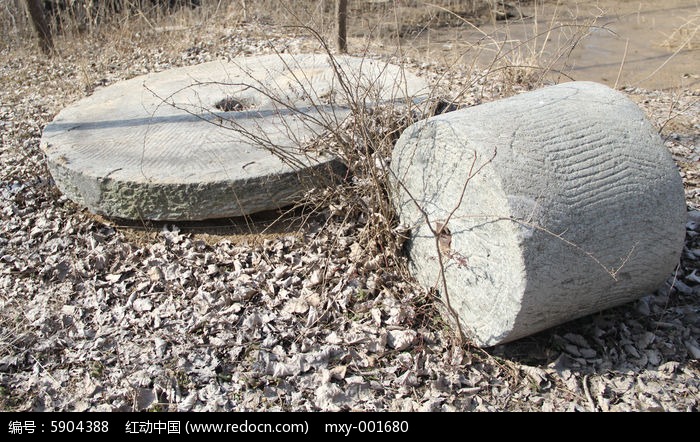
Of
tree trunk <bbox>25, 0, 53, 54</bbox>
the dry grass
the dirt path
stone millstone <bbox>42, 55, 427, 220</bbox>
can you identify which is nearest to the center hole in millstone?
stone millstone <bbox>42, 55, 427, 220</bbox>

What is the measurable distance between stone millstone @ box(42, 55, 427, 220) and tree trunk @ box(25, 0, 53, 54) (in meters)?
2.96

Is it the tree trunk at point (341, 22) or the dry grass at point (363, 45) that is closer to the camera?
the dry grass at point (363, 45)

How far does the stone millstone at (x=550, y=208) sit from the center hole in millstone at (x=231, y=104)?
202 cm

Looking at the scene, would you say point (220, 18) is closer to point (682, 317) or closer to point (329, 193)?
point (329, 193)

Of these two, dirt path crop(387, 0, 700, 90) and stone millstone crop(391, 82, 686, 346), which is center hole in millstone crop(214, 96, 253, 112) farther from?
stone millstone crop(391, 82, 686, 346)

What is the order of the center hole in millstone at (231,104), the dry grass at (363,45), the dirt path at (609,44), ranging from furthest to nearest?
the dirt path at (609,44) → the center hole in millstone at (231,104) → the dry grass at (363,45)

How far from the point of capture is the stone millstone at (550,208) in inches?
94.5

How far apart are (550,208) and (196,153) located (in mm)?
2107

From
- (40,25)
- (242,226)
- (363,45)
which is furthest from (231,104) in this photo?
(40,25)

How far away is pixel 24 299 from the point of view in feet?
11.0

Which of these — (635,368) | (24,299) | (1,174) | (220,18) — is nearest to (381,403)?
(635,368)

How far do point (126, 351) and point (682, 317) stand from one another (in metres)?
2.58

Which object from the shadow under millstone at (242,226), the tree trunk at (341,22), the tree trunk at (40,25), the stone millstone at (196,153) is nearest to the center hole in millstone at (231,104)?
the stone millstone at (196,153)

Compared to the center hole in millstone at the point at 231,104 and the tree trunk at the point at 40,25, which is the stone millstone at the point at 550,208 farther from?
the tree trunk at the point at 40,25
